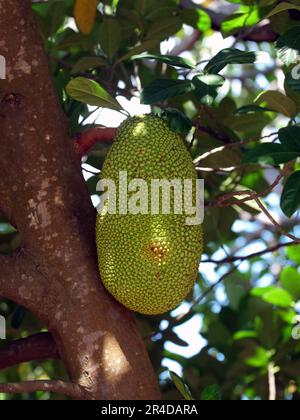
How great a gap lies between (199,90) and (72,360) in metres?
0.53

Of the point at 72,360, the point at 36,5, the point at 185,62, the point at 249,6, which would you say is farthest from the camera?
the point at 36,5

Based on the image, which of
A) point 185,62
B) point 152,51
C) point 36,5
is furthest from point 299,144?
point 36,5

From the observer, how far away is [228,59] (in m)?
1.45

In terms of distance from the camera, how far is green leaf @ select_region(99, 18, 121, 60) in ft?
6.29

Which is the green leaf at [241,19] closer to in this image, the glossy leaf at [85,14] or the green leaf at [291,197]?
the glossy leaf at [85,14]

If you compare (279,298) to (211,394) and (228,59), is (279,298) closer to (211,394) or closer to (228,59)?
(211,394)

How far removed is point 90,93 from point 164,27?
1.75 ft

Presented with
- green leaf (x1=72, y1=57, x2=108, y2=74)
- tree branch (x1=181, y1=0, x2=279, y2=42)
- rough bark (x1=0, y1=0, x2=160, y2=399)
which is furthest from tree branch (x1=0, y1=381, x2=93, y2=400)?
tree branch (x1=181, y1=0, x2=279, y2=42)

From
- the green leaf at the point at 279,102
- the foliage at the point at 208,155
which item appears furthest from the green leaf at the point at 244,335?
the green leaf at the point at 279,102

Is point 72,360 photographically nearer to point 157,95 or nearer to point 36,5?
point 157,95

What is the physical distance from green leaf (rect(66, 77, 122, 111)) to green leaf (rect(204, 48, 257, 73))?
0.65 feet

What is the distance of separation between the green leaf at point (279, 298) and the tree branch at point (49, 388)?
0.96 m

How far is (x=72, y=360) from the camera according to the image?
1366 millimetres

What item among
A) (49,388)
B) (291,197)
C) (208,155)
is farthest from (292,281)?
(49,388)
